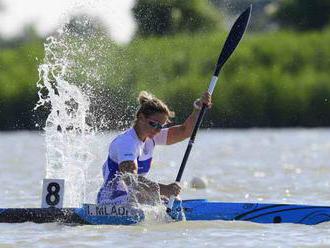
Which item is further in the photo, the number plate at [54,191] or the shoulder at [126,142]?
the number plate at [54,191]

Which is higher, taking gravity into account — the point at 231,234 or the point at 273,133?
the point at 273,133

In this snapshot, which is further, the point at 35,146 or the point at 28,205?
the point at 35,146

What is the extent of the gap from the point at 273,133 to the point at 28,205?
20.5 meters

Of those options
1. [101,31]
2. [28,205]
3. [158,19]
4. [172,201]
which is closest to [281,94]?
[158,19]

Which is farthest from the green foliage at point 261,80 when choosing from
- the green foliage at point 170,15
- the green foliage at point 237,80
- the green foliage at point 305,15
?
the green foliage at point 170,15

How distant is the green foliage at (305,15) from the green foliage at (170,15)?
27.5 feet

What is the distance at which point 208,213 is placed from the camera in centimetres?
1031

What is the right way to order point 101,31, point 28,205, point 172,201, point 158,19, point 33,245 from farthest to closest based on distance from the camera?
point 158,19 < point 101,31 < point 28,205 < point 172,201 < point 33,245

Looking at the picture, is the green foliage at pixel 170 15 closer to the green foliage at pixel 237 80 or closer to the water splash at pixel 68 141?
the green foliage at pixel 237 80

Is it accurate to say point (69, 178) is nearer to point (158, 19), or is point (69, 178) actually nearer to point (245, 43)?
point (158, 19)

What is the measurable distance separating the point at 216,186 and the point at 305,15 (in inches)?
759

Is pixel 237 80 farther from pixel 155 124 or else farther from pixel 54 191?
pixel 155 124

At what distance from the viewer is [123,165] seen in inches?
392

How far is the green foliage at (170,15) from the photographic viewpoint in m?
19.7
